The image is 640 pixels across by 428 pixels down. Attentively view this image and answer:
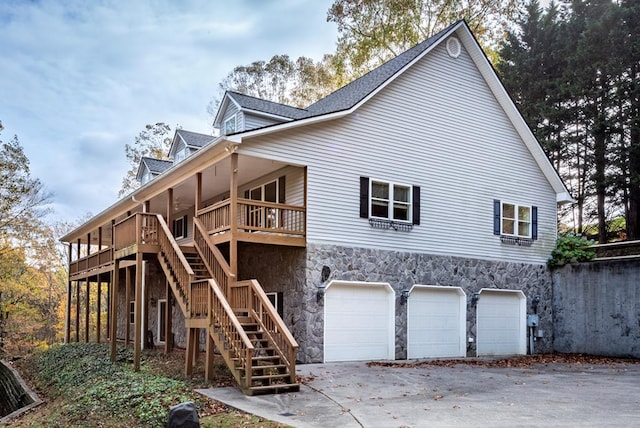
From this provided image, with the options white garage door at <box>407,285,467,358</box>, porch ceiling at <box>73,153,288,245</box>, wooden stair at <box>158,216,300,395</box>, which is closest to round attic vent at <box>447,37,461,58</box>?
porch ceiling at <box>73,153,288,245</box>

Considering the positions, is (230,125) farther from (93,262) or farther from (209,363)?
(93,262)

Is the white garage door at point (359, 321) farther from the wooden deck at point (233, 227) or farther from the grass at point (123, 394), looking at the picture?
the grass at point (123, 394)

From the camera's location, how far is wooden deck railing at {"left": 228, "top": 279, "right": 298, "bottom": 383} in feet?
33.9

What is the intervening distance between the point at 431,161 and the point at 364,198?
295cm

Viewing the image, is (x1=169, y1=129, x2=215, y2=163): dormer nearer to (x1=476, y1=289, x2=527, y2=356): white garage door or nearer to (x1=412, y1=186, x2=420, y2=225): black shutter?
(x1=412, y1=186, x2=420, y2=225): black shutter

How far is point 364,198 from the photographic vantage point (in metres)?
15.1

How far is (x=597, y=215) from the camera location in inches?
1022

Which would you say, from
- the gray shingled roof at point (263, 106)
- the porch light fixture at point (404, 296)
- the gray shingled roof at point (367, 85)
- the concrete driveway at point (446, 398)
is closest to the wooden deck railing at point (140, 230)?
the gray shingled roof at point (263, 106)

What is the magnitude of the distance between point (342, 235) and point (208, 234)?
348cm

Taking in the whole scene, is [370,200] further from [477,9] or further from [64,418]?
[477,9]

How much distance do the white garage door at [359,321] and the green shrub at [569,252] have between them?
7149 mm

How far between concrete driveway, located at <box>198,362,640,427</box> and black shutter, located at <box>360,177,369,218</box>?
4.02 meters

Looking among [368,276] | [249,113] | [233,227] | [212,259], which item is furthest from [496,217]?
[212,259]

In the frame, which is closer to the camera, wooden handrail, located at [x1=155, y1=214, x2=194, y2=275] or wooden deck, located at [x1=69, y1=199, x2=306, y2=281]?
wooden handrail, located at [x1=155, y1=214, x2=194, y2=275]
